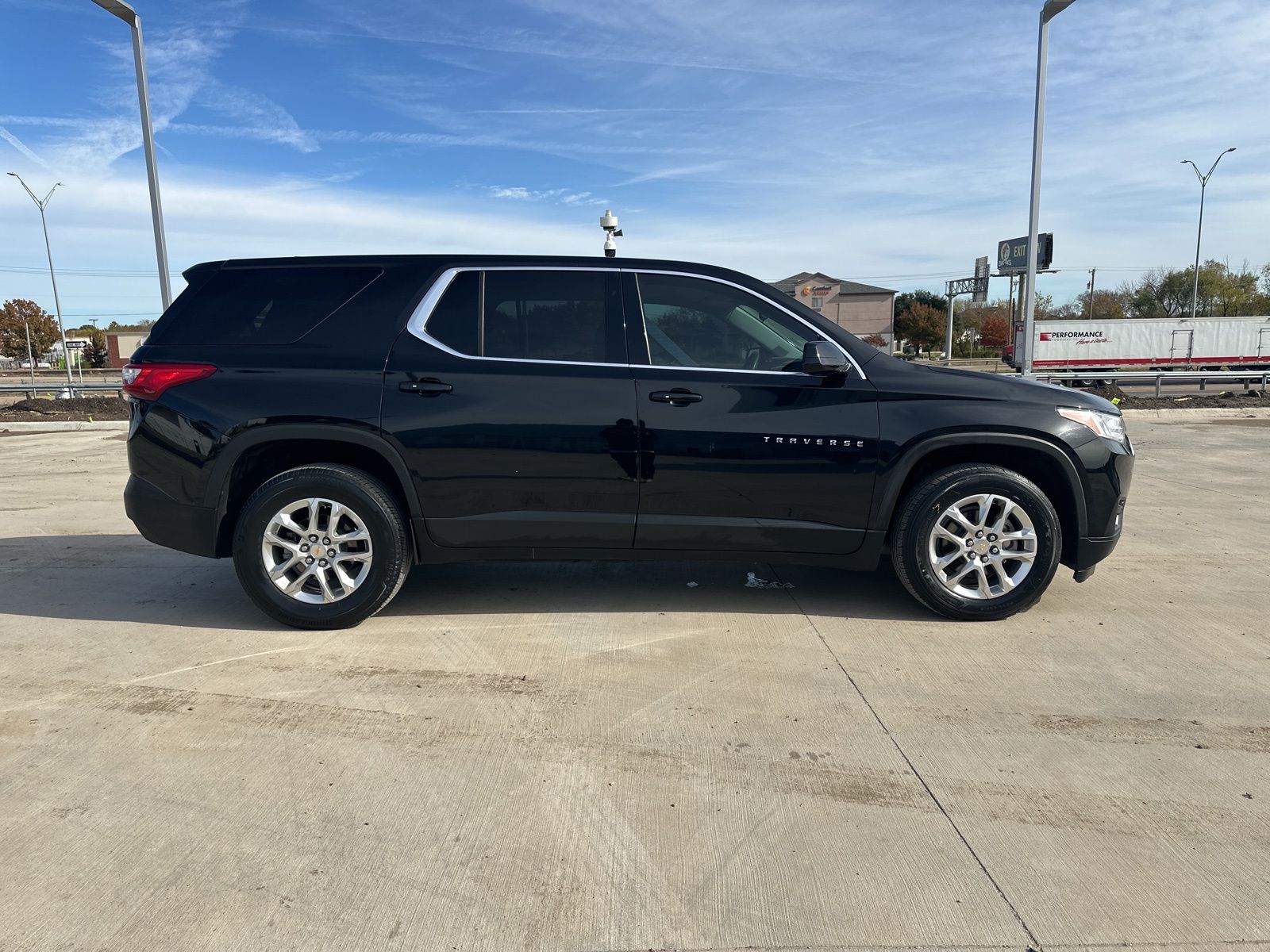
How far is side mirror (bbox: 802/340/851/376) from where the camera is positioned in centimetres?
398

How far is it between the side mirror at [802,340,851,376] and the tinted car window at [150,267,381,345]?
2.22 metres

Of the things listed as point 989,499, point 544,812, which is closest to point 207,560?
point 544,812

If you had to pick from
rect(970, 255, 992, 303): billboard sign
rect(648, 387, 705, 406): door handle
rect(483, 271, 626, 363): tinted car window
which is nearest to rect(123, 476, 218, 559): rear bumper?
rect(483, 271, 626, 363): tinted car window

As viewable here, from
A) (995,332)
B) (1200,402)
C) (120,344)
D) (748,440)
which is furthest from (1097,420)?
(995,332)

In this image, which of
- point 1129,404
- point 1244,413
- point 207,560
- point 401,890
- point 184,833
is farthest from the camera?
point 1129,404

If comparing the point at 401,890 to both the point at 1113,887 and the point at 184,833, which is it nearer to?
the point at 184,833

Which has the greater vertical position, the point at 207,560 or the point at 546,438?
the point at 546,438

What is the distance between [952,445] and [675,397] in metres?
1.41

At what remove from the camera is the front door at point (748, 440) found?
13.4ft

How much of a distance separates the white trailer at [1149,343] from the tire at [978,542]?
34779 mm

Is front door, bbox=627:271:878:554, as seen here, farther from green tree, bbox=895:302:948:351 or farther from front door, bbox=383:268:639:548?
green tree, bbox=895:302:948:351

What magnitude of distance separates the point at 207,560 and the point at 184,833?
355cm

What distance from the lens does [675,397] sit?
410 centimetres

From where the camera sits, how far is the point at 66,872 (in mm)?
2359
